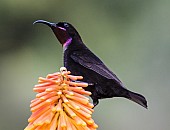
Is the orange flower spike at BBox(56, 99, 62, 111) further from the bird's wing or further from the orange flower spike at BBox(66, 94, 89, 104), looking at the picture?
the bird's wing

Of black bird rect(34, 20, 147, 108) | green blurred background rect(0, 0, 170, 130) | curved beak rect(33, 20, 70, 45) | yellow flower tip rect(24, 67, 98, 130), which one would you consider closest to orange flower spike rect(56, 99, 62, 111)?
yellow flower tip rect(24, 67, 98, 130)

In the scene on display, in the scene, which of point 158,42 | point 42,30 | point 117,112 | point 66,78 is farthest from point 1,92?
point 66,78

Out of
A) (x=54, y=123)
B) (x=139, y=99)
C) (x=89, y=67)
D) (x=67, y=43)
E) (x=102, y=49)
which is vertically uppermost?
(x=102, y=49)

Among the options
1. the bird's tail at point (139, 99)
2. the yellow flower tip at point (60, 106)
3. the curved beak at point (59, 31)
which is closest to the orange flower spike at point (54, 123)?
the yellow flower tip at point (60, 106)

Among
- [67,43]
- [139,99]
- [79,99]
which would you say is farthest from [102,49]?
[79,99]

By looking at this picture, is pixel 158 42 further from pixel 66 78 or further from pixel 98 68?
pixel 66 78

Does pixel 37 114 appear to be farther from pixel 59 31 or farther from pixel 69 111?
pixel 59 31
